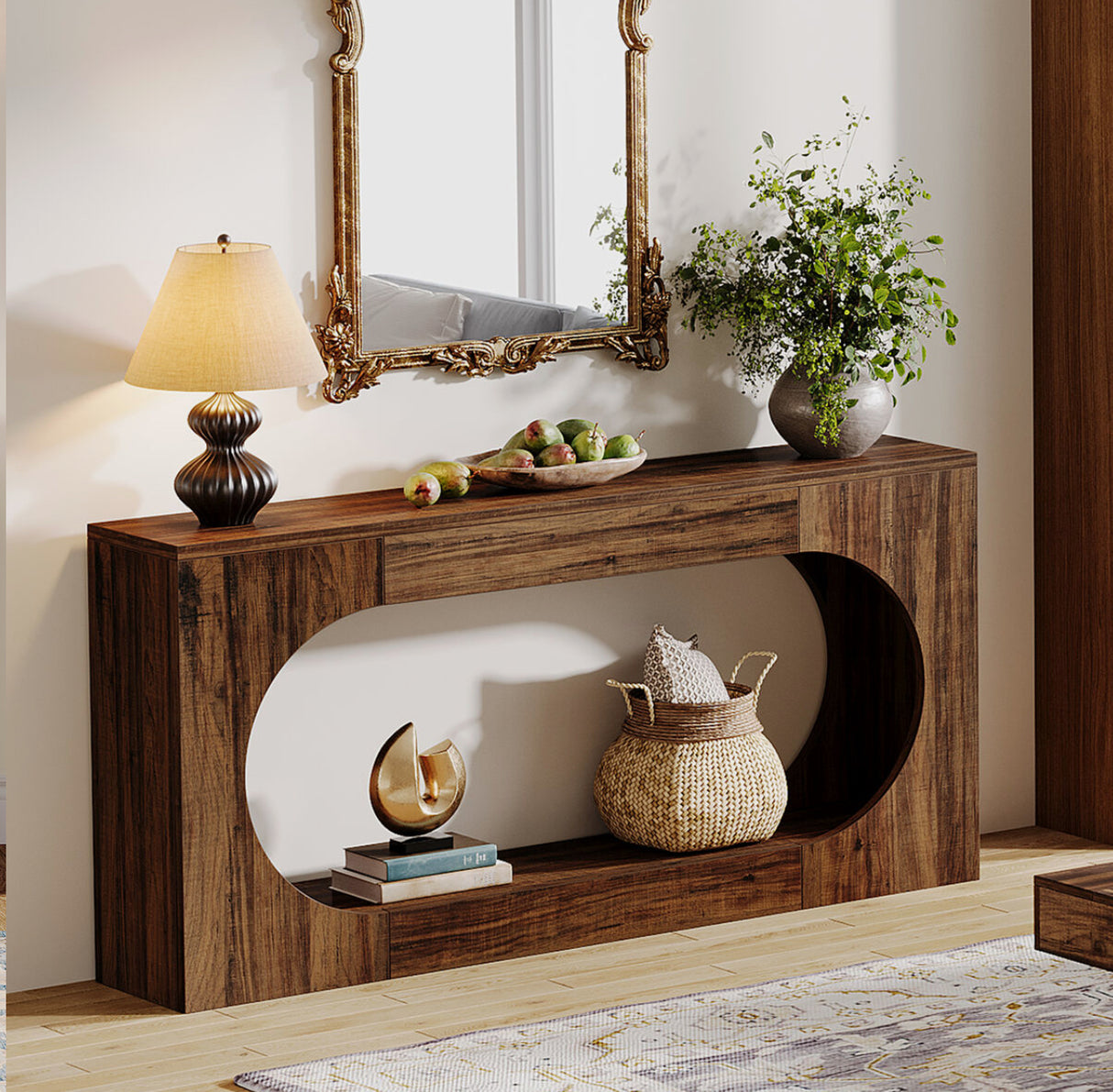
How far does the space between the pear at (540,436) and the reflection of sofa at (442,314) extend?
0.83 ft

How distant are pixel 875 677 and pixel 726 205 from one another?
3.51 ft

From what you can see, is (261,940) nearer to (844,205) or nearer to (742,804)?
(742,804)

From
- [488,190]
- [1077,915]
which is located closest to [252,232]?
[488,190]

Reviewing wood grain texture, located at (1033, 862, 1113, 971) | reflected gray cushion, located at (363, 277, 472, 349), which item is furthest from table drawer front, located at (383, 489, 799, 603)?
wood grain texture, located at (1033, 862, 1113, 971)

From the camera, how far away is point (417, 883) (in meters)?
3.88

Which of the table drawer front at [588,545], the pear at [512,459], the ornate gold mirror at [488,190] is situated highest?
the ornate gold mirror at [488,190]

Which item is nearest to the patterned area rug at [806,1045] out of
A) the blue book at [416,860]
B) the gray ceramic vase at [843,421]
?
the blue book at [416,860]

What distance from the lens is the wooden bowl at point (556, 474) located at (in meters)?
3.87

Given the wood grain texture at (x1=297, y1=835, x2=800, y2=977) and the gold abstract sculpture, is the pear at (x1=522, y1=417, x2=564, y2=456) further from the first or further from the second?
the wood grain texture at (x1=297, y1=835, x2=800, y2=977)

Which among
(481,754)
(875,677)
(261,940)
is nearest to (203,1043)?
(261,940)

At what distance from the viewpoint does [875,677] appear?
14.9ft

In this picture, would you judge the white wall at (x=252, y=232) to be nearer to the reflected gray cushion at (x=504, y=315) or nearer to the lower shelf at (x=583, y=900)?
the reflected gray cushion at (x=504, y=315)

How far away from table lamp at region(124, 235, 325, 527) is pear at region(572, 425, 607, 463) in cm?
54

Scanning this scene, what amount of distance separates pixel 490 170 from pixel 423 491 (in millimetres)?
668
